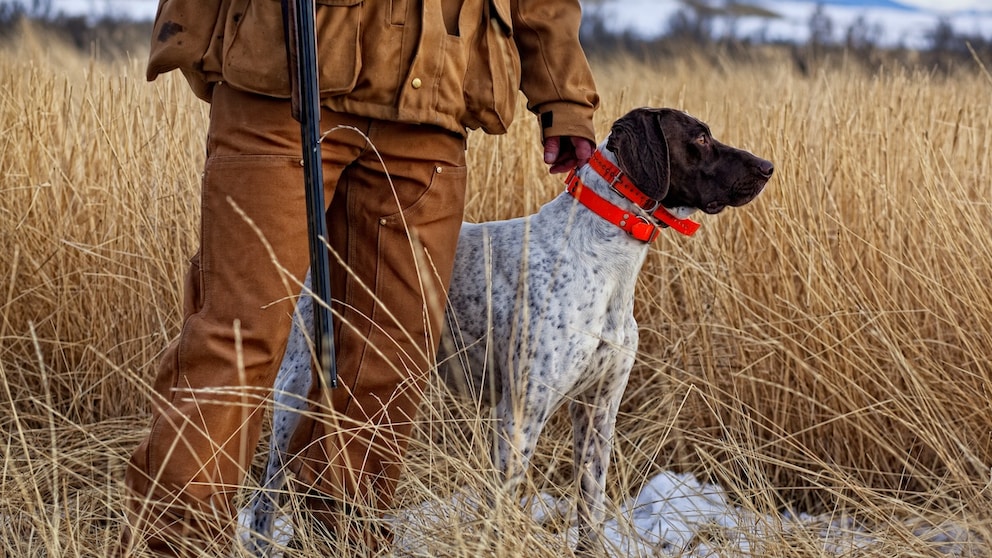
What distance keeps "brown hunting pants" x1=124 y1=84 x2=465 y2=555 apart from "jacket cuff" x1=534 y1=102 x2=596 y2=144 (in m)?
0.30

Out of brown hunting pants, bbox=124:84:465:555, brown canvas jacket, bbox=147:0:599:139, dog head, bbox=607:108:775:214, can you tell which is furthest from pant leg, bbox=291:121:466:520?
dog head, bbox=607:108:775:214

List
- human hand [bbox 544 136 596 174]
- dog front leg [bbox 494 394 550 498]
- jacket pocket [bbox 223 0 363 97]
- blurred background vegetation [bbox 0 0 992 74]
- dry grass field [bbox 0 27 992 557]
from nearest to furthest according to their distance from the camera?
1. jacket pocket [bbox 223 0 363 97]
2. dog front leg [bbox 494 394 550 498]
3. human hand [bbox 544 136 596 174]
4. dry grass field [bbox 0 27 992 557]
5. blurred background vegetation [bbox 0 0 992 74]

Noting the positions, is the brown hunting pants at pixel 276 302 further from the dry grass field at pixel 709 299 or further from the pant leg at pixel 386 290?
the dry grass field at pixel 709 299

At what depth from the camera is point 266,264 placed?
251 cm

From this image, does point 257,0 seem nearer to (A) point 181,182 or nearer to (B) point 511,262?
(B) point 511,262

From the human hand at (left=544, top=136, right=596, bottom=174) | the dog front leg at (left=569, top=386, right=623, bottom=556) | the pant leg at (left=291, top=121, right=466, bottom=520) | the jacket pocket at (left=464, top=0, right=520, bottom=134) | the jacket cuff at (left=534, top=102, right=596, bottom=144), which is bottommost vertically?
the dog front leg at (left=569, top=386, right=623, bottom=556)

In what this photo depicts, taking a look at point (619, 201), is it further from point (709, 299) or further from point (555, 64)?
point (709, 299)

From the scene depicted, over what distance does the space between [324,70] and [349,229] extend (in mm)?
451

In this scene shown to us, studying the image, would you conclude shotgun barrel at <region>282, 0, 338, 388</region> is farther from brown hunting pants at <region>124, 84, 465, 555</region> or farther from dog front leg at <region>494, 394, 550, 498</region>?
dog front leg at <region>494, 394, 550, 498</region>

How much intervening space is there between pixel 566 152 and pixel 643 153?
259 mm

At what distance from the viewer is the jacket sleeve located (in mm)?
2896

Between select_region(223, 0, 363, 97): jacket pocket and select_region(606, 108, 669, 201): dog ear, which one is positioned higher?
select_region(223, 0, 363, 97): jacket pocket

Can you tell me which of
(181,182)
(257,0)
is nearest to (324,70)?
(257,0)

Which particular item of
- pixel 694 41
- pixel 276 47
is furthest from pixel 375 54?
pixel 694 41
